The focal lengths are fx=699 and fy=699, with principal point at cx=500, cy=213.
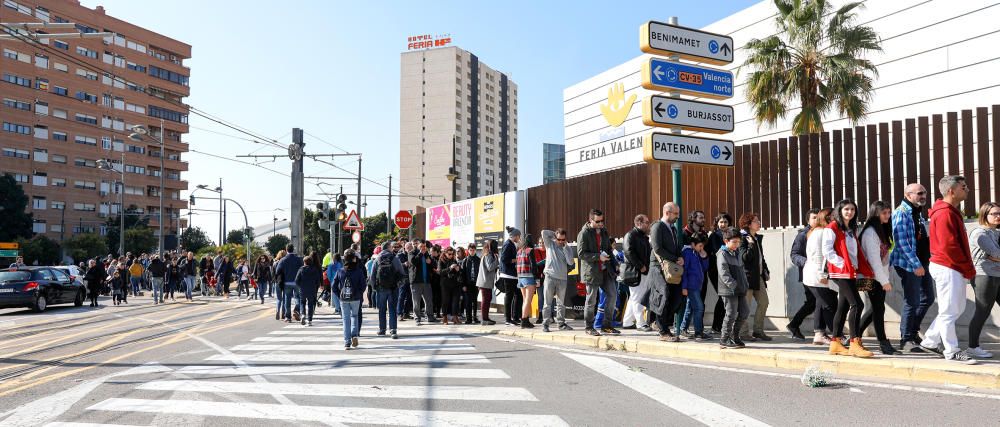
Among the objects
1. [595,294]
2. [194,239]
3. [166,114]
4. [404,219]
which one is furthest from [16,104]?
[595,294]

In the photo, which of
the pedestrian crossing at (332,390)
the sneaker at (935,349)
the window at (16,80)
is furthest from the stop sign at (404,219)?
the window at (16,80)

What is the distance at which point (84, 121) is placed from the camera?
77.7 meters

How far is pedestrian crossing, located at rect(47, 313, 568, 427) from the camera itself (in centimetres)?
541

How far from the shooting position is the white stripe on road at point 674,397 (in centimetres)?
513

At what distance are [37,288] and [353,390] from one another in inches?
676

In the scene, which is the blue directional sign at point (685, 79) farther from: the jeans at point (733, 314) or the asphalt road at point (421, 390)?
the asphalt road at point (421, 390)

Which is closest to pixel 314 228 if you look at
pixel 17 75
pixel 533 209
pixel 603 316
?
pixel 17 75

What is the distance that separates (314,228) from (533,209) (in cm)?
6103

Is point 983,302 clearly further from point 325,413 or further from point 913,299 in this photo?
point 325,413

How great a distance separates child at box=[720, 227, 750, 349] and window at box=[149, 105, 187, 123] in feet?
286

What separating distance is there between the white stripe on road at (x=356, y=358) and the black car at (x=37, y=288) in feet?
44.0

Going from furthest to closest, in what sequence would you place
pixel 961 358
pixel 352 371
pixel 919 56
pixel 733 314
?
pixel 919 56 → pixel 733 314 → pixel 352 371 → pixel 961 358

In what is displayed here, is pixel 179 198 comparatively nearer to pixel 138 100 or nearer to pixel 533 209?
pixel 138 100

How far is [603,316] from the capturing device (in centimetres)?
1035
